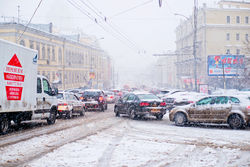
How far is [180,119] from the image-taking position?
50.7 ft

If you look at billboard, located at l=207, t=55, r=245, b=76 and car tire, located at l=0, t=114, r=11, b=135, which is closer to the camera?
car tire, located at l=0, t=114, r=11, b=135

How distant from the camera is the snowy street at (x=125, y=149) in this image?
306 inches

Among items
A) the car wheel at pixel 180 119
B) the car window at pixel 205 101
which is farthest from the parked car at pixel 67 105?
the car window at pixel 205 101

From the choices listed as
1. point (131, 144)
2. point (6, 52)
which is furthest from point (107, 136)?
point (6, 52)

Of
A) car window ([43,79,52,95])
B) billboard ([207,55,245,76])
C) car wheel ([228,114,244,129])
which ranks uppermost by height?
billboard ([207,55,245,76])

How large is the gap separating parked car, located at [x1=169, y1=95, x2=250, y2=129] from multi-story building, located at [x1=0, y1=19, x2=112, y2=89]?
2743cm

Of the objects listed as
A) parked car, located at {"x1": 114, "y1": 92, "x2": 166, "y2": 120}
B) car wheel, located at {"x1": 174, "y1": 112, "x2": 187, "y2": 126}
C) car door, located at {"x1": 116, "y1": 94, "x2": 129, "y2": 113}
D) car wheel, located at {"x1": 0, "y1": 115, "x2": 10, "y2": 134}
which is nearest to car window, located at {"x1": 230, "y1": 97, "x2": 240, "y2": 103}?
car wheel, located at {"x1": 174, "y1": 112, "x2": 187, "y2": 126}

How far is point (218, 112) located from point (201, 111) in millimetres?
776

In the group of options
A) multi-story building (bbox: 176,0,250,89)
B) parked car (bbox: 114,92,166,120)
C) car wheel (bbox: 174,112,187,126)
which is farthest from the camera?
multi-story building (bbox: 176,0,250,89)

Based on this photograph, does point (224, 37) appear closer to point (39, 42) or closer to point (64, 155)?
point (39, 42)

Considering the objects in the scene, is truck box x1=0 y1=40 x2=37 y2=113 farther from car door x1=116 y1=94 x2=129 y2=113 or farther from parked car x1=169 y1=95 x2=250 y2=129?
car door x1=116 y1=94 x2=129 y2=113

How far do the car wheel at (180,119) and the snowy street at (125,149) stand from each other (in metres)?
2.66

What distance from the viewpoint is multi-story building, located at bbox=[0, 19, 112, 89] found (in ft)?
145

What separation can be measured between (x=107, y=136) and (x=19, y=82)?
3.86 metres
